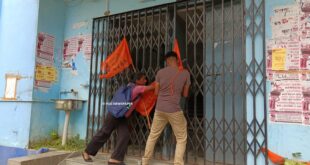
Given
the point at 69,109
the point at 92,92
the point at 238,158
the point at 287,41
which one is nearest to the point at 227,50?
the point at 287,41

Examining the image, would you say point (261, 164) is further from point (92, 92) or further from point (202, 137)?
point (92, 92)

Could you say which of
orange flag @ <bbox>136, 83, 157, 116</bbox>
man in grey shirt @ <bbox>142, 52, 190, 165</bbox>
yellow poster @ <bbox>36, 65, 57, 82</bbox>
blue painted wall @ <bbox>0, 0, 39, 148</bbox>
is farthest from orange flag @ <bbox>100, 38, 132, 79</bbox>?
blue painted wall @ <bbox>0, 0, 39, 148</bbox>

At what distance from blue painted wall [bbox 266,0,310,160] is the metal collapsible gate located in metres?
0.11

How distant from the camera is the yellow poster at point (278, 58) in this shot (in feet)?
10.8

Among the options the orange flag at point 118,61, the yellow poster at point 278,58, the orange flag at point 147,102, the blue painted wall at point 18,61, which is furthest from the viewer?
the blue painted wall at point 18,61

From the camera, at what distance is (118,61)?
437 centimetres

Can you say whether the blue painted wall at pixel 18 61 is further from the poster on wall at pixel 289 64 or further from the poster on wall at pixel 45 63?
the poster on wall at pixel 289 64

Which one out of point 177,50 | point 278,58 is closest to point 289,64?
point 278,58

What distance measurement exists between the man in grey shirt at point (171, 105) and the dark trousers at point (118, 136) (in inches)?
14.8

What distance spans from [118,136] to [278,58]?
96.6 inches

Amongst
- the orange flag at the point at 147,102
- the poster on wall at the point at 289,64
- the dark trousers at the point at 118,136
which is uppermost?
the poster on wall at the point at 289,64

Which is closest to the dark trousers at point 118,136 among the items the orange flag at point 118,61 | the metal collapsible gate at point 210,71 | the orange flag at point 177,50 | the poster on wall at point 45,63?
the metal collapsible gate at point 210,71

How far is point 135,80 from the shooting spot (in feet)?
13.0

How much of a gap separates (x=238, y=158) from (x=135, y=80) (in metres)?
1.87
